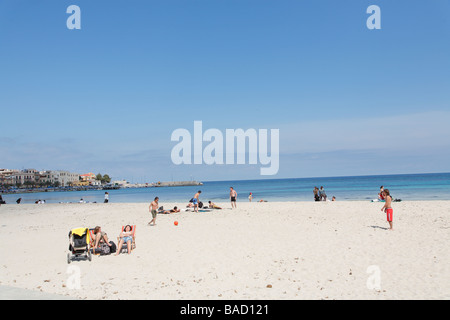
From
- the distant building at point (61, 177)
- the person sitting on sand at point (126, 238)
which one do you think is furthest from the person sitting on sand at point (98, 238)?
the distant building at point (61, 177)

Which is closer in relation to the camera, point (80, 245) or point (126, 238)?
point (80, 245)

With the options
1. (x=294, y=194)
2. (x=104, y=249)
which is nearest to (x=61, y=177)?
(x=294, y=194)

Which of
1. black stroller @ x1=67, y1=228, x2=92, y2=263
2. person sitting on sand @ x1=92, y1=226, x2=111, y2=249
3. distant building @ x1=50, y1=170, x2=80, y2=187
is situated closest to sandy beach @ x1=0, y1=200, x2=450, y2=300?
black stroller @ x1=67, y1=228, x2=92, y2=263

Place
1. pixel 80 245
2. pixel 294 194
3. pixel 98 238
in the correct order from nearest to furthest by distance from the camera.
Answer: pixel 80 245, pixel 98 238, pixel 294 194

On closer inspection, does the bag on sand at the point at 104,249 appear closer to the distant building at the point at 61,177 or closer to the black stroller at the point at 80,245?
the black stroller at the point at 80,245

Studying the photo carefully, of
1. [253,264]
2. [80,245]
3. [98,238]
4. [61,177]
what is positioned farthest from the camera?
[61,177]

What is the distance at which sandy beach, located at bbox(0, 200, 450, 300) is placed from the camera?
7.62 meters

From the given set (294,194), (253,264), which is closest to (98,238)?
(253,264)

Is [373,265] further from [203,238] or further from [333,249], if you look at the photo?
[203,238]

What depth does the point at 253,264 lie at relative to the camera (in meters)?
9.88

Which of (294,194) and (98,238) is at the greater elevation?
(98,238)

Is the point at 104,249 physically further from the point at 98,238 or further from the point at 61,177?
the point at 61,177

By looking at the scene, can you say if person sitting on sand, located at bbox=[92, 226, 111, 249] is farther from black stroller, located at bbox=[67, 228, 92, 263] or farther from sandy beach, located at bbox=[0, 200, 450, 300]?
sandy beach, located at bbox=[0, 200, 450, 300]

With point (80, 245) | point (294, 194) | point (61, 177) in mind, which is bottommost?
point (294, 194)
